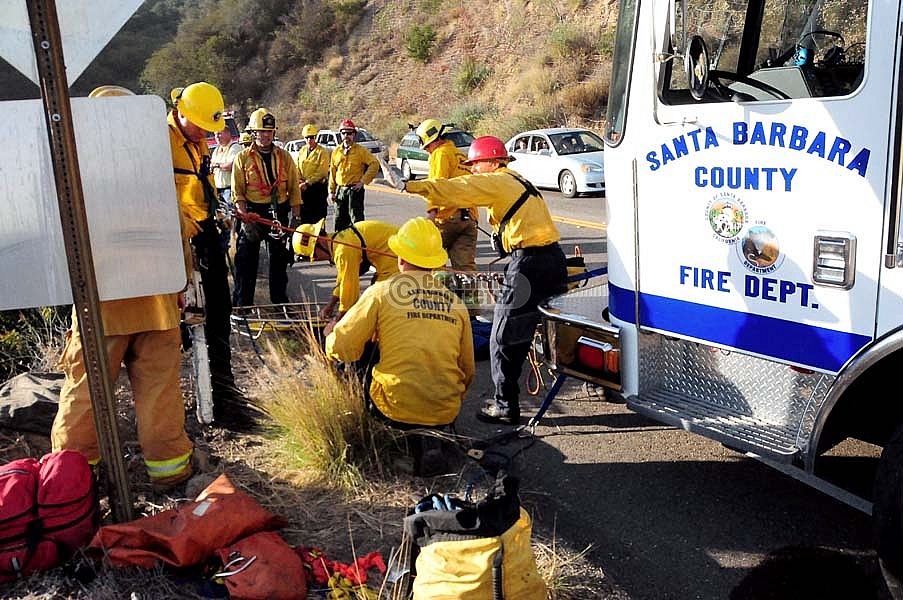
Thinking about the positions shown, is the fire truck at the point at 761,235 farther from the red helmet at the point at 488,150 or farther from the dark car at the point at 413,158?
the dark car at the point at 413,158

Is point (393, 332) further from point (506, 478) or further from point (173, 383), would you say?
point (506, 478)

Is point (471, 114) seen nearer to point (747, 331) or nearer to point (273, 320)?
point (273, 320)

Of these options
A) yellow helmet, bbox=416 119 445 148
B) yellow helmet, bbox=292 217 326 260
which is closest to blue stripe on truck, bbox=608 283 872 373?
yellow helmet, bbox=292 217 326 260

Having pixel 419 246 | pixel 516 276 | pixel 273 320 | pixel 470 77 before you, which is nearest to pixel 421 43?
pixel 470 77

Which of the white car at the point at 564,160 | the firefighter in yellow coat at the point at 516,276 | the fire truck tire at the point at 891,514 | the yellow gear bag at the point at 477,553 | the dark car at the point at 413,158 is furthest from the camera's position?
the dark car at the point at 413,158

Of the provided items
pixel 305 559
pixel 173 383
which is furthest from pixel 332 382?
pixel 305 559

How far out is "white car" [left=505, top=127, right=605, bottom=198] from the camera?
16078 millimetres

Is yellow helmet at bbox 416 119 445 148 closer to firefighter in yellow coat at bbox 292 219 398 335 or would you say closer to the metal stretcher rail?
the metal stretcher rail

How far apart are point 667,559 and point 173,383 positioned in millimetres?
2386

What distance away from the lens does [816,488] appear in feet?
12.7

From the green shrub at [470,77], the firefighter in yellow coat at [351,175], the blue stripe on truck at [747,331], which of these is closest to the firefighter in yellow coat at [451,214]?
the firefighter in yellow coat at [351,175]

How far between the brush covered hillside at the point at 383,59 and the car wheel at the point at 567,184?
7.94 metres

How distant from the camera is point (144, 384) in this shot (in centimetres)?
383

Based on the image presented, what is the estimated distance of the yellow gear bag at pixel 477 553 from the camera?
2.57m
